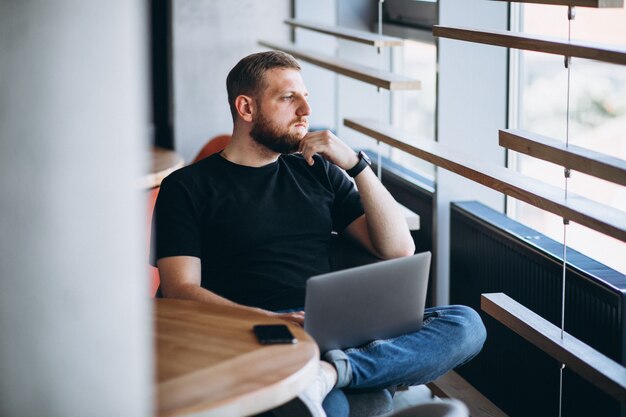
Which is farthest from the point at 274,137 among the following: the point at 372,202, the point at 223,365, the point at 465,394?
the point at 465,394

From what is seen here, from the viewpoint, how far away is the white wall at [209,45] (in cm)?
595

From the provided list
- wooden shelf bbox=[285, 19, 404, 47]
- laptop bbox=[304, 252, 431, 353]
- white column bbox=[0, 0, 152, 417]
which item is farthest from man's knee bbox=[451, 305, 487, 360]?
white column bbox=[0, 0, 152, 417]

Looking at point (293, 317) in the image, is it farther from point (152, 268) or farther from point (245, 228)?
point (152, 268)

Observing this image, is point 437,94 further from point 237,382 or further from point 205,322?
point 237,382

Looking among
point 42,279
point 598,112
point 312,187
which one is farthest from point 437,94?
point 42,279

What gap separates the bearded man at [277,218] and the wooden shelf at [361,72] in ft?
1.58

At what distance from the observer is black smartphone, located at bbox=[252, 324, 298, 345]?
2023mm

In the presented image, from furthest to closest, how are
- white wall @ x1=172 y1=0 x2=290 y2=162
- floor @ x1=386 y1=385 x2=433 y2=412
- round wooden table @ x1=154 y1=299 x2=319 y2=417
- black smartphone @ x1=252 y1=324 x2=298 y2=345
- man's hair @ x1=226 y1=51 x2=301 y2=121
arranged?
white wall @ x1=172 y1=0 x2=290 y2=162
floor @ x1=386 y1=385 x2=433 y2=412
man's hair @ x1=226 y1=51 x2=301 y2=121
black smartphone @ x1=252 y1=324 x2=298 y2=345
round wooden table @ x1=154 y1=299 x2=319 y2=417

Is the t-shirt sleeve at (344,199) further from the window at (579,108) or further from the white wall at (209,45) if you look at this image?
the white wall at (209,45)

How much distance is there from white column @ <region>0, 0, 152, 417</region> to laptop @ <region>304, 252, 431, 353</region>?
3.01ft

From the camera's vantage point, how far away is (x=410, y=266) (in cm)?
241

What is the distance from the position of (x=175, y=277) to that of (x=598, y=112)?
61.8 inches

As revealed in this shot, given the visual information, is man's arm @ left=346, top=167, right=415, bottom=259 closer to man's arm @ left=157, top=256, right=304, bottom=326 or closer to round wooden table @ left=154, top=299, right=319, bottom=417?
man's arm @ left=157, top=256, right=304, bottom=326

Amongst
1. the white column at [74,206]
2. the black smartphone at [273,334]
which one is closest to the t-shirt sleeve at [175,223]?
the black smartphone at [273,334]
